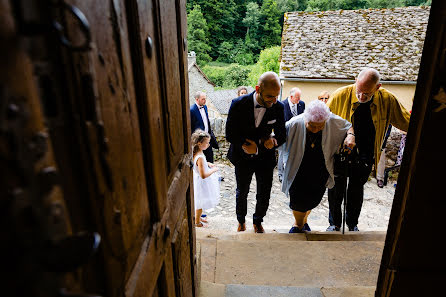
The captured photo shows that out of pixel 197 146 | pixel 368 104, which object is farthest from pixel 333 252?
pixel 197 146

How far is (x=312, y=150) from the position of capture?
2955 millimetres

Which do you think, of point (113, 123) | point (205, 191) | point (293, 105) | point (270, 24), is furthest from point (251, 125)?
point (270, 24)

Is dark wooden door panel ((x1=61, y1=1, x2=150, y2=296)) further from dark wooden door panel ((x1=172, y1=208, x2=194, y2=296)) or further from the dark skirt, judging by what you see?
the dark skirt

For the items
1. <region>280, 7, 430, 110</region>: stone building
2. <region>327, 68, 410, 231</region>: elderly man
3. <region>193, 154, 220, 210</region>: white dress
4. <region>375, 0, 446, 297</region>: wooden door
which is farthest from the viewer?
<region>280, 7, 430, 110</region>: stone building

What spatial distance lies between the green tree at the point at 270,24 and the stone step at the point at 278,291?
47225 mm

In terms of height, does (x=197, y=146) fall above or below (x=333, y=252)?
above

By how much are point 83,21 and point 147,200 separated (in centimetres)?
62

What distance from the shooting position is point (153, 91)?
0.92 meters

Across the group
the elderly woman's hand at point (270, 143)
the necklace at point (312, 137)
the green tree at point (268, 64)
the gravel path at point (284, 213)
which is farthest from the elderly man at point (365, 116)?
the green tree at point (268, 64)

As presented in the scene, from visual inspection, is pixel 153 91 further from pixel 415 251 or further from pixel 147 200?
pixel 415 251

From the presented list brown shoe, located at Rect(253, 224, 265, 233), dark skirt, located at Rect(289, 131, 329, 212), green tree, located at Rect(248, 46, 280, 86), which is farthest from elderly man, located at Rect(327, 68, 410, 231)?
green tree, located at Rect(248, 46, 280, 86)

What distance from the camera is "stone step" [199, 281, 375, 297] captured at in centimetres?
219

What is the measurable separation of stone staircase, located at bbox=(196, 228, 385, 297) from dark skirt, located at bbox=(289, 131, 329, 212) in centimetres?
50

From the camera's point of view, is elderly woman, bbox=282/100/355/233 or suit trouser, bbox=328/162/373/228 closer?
elderly woman, bbox=282/100/355/233
